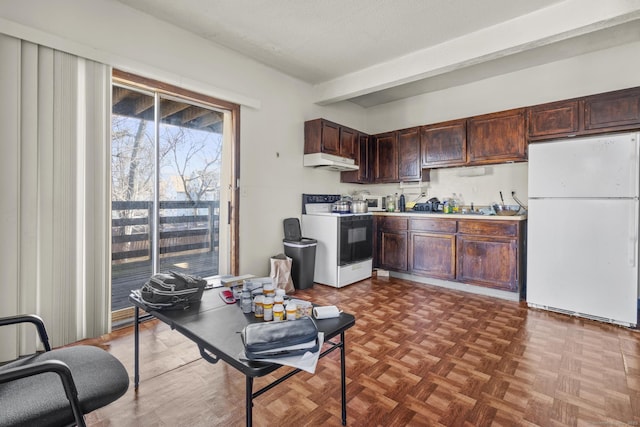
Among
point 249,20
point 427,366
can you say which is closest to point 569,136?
point 427,366

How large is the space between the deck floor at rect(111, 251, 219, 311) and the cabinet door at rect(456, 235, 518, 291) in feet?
10.1

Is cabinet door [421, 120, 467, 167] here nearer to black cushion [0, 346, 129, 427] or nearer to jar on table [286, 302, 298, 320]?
jar on table [286, 302, 298, 320]

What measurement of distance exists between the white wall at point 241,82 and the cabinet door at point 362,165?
21 cm

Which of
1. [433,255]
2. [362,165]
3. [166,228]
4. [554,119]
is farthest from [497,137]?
[166,228]

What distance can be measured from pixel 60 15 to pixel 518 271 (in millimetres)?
4824

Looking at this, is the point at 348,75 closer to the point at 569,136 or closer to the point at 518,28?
the point at 518,28

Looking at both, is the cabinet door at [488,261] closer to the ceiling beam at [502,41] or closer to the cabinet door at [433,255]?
the cabinet door at [433,255]

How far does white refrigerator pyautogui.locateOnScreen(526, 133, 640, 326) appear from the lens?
2.75m

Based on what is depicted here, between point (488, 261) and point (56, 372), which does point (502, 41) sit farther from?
point (56, 372)

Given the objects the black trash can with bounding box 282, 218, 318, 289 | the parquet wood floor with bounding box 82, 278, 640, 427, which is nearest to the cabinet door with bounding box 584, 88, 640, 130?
the parquet wood floor with bounding box 82, 278, 640, 427

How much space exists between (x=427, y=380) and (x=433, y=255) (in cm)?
235

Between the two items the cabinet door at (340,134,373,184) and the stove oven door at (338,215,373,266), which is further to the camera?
the cabinet door at (340,134,373,184)

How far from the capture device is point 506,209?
395 cm

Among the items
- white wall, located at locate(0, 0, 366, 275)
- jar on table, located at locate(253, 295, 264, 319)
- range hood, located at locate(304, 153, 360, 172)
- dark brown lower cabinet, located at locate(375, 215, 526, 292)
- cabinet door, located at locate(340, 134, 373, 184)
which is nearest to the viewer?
jar on table, located at locate(253, 295, 264, 319)
